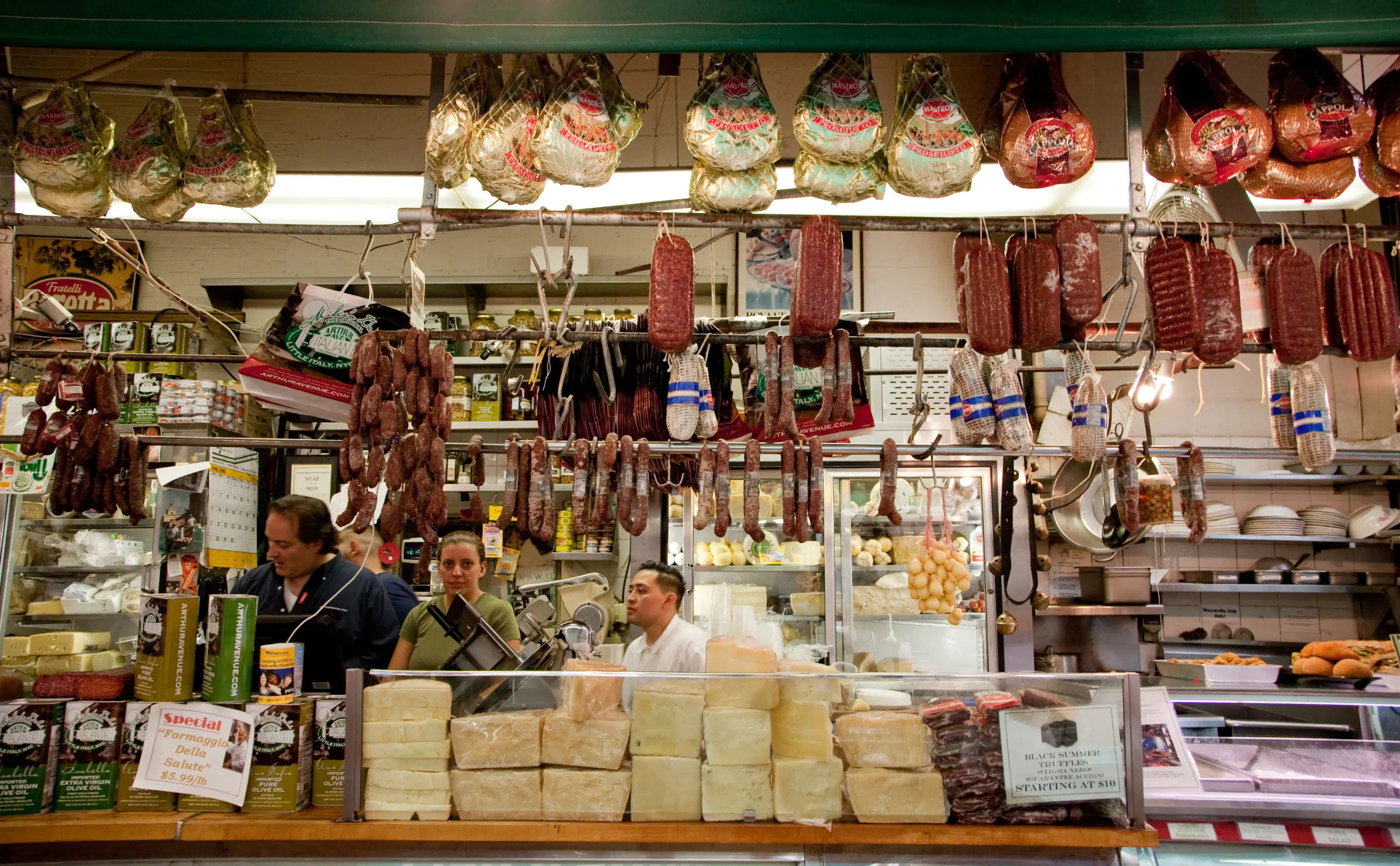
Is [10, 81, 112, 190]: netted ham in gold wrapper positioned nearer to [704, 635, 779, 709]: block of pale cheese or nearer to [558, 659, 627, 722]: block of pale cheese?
[558, 659, 627, 722]: block of pale cheese

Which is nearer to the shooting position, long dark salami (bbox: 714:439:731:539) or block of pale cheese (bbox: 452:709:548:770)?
block of pale cheese (bbox: 452:709:548:770)

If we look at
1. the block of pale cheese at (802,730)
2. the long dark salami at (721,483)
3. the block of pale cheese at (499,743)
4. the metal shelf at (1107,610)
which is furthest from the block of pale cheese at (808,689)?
the metal shelf at (1107,610)

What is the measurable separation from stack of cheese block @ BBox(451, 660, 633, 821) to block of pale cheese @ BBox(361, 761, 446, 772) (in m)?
0.05

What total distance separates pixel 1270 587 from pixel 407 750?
6326 mm

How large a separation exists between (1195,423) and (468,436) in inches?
A: 226

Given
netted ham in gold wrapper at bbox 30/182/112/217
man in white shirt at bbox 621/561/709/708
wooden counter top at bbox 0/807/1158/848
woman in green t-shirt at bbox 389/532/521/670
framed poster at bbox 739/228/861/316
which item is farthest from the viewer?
framed poster at bbox 739/228/861/316

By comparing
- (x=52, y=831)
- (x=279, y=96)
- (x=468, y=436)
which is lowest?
(x=52, y=831)

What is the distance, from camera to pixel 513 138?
3.21 metres

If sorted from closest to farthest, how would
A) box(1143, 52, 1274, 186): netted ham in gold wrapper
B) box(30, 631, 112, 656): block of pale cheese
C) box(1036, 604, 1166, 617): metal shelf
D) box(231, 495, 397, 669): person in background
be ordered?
box(1143, 52, 1274, 186): netted ham in gold wrapper < box(231, 495, 397, 669): person in background < box(30, 631, 112, 656): block of pale cheese < box(1036, 604, 1166, 617): metal shelf

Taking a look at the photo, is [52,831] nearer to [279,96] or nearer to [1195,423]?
[279,96]

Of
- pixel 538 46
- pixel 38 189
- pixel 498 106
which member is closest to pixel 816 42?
pixel 538 46

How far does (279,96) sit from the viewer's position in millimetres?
3676

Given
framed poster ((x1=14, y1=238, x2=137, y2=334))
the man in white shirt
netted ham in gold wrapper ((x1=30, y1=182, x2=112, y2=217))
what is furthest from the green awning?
framed poster ((x1=14, y1=238, x2=137, y2=334))

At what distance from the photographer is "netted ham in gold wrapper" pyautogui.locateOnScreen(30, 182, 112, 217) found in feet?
11.0
